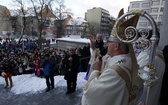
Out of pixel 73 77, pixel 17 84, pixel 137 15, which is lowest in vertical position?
pixel 17 84

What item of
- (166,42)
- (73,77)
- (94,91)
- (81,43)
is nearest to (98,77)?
(94,91)

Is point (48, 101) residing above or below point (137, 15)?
below

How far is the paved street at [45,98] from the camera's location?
506cm

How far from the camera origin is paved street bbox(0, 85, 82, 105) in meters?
5.06

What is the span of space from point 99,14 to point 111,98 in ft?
215

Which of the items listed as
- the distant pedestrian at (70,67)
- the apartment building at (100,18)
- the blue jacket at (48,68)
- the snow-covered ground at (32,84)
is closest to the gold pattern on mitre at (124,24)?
the distant pedestrian at (70,67)

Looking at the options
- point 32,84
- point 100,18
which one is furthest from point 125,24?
point 100,18

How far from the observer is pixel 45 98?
Answer: 17.5ft

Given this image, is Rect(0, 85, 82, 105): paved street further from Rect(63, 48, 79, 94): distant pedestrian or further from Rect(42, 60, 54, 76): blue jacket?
Rect(42, 60, 54, 76): blue jacket

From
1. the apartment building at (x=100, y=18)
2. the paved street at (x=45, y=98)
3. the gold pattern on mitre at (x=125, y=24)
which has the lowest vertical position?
the paved street at (x=45, y=98)

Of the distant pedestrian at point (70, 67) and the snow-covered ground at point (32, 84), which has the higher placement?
the distant pedestrian at point (70, 67)

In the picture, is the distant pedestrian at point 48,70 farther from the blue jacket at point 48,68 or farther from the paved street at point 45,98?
the paved street at point 45,98

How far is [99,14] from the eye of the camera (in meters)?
64.1

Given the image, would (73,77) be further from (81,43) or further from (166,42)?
(81,43)
